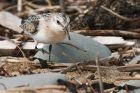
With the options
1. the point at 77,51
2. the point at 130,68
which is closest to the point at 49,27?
the point at 77,51

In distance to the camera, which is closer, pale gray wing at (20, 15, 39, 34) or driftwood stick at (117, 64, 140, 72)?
driftwood stick at (117, 64, 140, 72)

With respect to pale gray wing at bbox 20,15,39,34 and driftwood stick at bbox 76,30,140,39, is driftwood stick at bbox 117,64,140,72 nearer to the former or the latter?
pale gray wing at bbox 20,15,39,34

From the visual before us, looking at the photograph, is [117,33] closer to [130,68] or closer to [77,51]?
[77,51]

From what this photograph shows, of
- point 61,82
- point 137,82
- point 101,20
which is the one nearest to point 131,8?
point 101,20

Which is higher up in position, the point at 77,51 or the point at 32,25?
the point at 32,25

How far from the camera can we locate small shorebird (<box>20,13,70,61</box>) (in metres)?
4.79

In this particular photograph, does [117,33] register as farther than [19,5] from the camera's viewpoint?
No

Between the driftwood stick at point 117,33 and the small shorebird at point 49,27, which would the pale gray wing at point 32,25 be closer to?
the small shorebird at point 49,27

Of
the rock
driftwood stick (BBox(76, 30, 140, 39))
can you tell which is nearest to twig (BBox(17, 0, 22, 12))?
driftwood stick (BBox(76, 30, 140, 39))

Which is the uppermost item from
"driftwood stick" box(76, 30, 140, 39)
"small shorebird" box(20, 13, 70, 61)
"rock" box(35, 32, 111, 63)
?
"small shorebird" box(20, 13, 70, 61)

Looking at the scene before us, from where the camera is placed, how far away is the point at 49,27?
4.97 m

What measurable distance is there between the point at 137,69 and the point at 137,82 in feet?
0.99

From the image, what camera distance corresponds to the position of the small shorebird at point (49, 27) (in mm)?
4793

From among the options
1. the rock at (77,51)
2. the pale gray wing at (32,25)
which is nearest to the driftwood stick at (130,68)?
the rock at (77,51)
